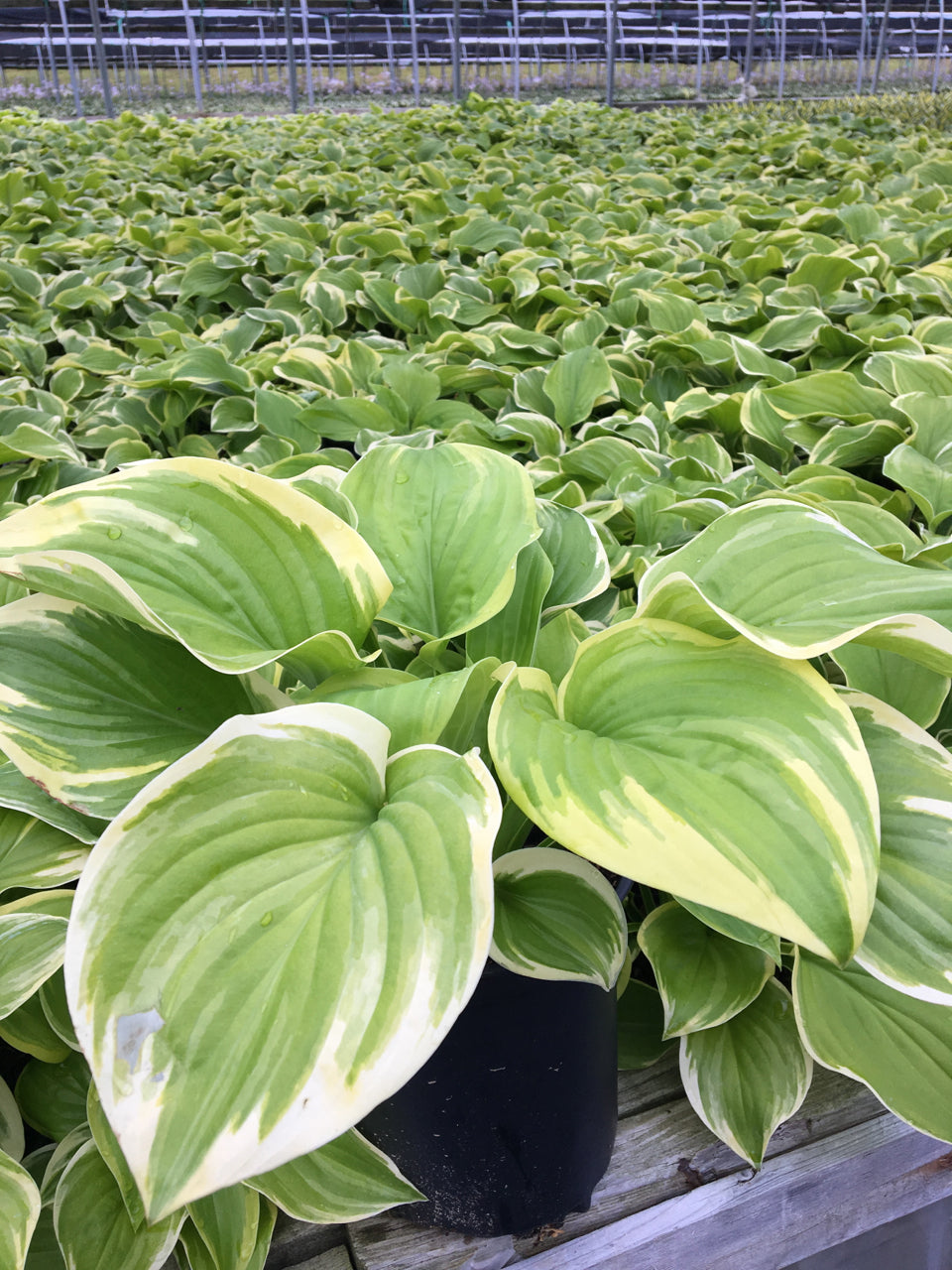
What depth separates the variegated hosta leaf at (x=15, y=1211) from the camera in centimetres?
54

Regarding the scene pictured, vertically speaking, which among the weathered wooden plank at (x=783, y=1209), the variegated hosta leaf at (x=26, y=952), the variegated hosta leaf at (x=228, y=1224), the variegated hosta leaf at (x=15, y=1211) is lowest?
the weathered wooden plank at (x=783, y=1209)

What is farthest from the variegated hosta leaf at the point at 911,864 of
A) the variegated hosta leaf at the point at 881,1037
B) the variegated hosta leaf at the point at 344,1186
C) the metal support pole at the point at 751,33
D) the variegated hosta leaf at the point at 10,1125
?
the metal support pole at the point at 751,33

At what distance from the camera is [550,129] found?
497cm

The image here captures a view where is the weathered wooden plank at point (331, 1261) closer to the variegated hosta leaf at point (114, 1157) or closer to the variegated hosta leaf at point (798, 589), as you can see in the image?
the variegated hosta leaf at point (114, 1157)

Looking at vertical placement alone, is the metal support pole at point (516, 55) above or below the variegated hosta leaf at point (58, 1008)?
above

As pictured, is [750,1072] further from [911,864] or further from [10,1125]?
[10,1125]

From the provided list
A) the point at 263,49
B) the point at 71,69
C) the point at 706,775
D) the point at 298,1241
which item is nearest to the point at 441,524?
the point at 706,775

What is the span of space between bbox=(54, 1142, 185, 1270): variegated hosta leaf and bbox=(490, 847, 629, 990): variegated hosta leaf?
11.0 inches

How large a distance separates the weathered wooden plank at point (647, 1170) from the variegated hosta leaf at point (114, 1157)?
7.7 inches

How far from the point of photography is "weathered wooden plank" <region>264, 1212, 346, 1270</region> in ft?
2.28

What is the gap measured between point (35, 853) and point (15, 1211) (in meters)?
0.21

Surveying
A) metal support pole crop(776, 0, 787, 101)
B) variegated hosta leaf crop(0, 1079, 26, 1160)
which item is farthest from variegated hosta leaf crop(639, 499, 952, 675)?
metal support pole crop(776, 0, 787, 101)

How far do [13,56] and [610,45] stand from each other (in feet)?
48.1

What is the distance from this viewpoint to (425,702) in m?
0.54
